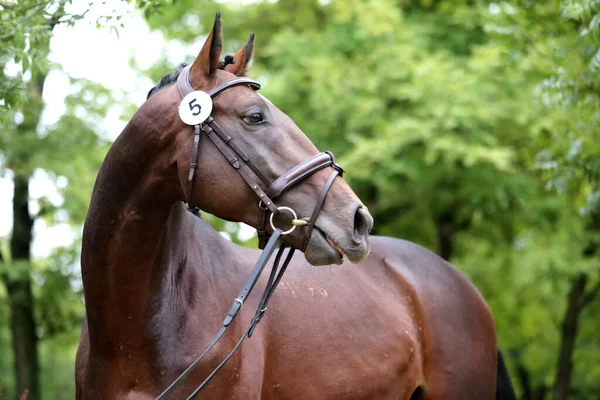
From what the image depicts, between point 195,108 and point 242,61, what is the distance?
0.48 meters

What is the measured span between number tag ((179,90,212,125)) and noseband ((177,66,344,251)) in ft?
0.09

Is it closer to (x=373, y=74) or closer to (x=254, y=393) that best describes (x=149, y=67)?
(x=373, y=74)

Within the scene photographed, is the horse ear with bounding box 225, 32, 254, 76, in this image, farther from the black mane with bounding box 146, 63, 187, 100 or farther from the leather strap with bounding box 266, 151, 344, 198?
the leather strap with bounding box 266, 151, 344, 198

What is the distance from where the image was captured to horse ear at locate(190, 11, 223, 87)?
330cm

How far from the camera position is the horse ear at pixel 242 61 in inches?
142

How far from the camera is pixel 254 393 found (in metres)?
3.61

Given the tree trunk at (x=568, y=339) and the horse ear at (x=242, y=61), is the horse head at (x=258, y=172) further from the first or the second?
the tree trunk at (x=568, y=339)

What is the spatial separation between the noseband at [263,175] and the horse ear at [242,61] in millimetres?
294

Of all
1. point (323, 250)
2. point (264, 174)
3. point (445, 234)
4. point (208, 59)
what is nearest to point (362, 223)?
point (323, 250)

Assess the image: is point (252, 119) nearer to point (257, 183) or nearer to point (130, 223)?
point (257, 183)

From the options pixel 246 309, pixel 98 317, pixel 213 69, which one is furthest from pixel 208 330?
pixel 213 69

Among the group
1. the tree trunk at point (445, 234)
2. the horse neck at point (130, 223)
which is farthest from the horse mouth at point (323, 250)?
→ the tree trunk at point (445, 234)

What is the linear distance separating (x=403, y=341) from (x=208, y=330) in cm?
163

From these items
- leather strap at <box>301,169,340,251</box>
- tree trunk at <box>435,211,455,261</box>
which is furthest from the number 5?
tree trunk at <box>435,211,455,261</box>
